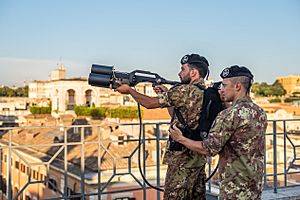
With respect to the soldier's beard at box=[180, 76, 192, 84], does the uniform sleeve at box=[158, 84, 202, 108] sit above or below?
below

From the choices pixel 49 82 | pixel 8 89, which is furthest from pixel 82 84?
pixel 8 89

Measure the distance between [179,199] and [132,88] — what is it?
78cm

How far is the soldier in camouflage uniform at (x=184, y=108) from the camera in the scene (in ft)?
8.34

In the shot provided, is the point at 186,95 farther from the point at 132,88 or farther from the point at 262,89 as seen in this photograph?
the point at 262,89

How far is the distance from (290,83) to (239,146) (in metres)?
89.8

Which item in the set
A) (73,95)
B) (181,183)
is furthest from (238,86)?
(73,95)

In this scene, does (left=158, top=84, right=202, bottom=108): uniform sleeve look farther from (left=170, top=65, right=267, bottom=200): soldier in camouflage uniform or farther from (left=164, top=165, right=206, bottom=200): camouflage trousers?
(left=164, top=165, right=206, bottom=200): camouflage trousers

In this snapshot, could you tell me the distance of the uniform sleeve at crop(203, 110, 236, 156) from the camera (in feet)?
7.30

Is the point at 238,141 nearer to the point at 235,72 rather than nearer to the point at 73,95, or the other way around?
the point at 235,72

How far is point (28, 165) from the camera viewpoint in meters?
3.54

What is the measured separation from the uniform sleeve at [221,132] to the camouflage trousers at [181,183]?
42 centimetres

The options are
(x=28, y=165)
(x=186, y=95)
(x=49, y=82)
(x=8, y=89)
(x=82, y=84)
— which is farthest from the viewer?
(x=8, y=89)

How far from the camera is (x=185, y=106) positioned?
257 cm

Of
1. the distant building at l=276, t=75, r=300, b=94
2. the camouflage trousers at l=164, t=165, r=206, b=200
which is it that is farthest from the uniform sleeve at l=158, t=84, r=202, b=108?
the distant building at l=276, t=75, r=300, b=94
